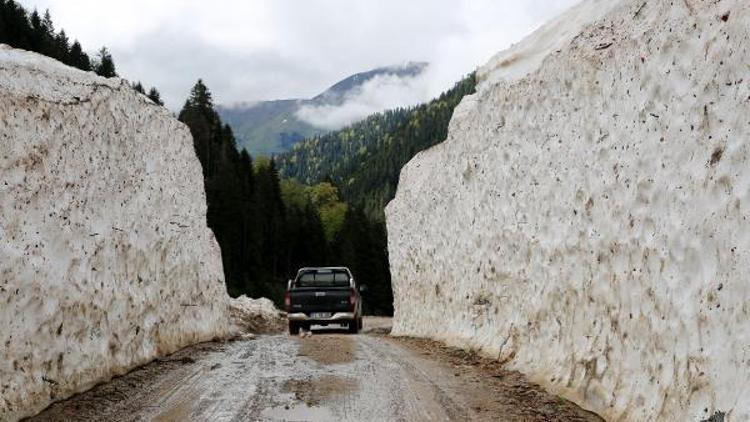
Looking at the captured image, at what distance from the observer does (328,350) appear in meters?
11.8

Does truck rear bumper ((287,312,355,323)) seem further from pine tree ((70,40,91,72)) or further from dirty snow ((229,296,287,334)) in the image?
pine tree ((70,40,91,72))

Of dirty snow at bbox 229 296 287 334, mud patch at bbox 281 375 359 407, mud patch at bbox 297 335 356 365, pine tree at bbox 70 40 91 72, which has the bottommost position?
dirty snow at bbox 229 296 287 334

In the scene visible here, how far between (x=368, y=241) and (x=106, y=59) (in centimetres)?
4748

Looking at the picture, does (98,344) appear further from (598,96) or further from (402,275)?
(402,275)

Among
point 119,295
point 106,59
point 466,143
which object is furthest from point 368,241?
point 119,295

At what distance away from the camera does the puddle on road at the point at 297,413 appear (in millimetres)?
6461

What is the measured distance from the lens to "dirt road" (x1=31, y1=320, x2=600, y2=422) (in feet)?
22.0

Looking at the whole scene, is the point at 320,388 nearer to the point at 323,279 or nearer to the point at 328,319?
the point at 328,319

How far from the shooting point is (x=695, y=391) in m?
4.85

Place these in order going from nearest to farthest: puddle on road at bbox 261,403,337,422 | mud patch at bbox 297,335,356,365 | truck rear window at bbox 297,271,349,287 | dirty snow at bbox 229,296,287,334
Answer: puddle on road at bbox 261,403,337,422
mud patch at bbox 297,335,356,365
truck rear window at bbox 297,271,349,287
dirty snow at bbox 229,296,287,334

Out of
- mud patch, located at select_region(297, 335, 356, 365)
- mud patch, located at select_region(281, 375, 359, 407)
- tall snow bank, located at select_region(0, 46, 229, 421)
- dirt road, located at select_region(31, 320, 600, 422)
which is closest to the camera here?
tall snow bank, located at select_region(0, 46, 229, 421)

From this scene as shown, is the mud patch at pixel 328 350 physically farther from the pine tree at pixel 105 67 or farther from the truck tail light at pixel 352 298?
the pine tree at pixel 105 67

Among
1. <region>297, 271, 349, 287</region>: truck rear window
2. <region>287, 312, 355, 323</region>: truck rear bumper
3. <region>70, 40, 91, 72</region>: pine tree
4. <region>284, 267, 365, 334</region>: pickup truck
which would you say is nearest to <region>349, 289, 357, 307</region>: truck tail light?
<region>284, 267, 365, 334</region>: pickup truck

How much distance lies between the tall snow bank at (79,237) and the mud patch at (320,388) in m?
2.35
